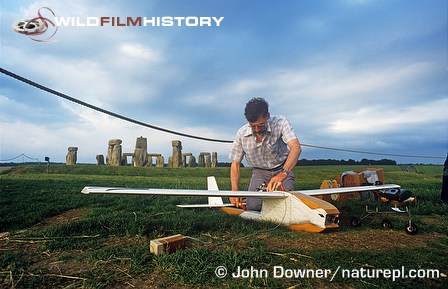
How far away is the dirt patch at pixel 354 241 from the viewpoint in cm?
371

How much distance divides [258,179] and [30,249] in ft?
18.5

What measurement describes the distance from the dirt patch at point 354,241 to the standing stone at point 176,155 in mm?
43260

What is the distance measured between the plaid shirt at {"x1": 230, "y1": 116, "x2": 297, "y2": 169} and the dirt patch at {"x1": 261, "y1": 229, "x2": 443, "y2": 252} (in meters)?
2.92

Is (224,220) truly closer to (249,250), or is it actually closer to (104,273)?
(249,250)

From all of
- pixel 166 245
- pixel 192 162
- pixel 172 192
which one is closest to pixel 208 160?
pixel 192 162

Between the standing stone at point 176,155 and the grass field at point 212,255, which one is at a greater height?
the standing stone at point 176,155

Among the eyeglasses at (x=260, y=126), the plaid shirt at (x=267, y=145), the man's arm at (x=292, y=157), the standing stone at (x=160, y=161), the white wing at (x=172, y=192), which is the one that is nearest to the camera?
the white wing at (x=172, y=192)

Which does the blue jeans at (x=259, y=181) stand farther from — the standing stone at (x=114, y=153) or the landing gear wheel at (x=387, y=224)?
the standing stone at (x=114, y=153)

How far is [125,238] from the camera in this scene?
4184 mm

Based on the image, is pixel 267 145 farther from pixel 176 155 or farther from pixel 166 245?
pixel 176 155

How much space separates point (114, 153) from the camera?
44312 millimetres

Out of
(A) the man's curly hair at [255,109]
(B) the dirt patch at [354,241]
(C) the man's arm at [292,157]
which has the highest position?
(A) the man's curly hair at [255,109]

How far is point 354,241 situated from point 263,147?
3603 millimetres

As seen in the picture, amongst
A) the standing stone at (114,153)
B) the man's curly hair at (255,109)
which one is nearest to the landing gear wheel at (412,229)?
the man's curly hair at (255,109)
